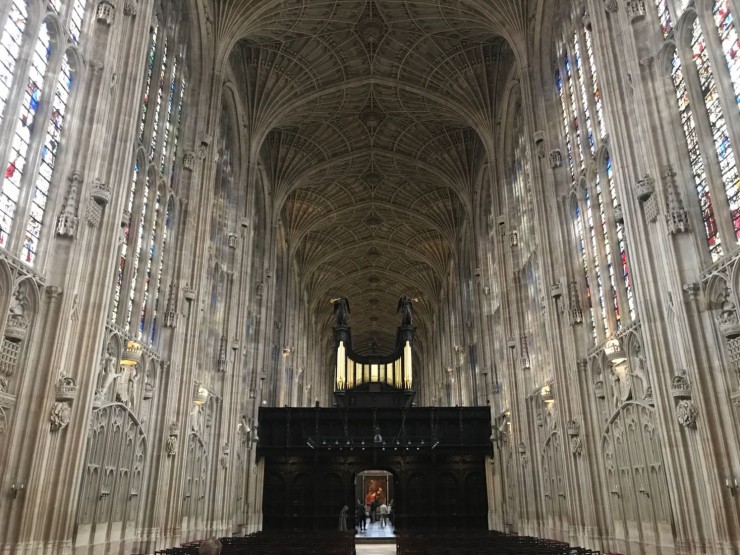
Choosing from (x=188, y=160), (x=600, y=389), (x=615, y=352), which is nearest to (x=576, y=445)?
(x=600, y=389)

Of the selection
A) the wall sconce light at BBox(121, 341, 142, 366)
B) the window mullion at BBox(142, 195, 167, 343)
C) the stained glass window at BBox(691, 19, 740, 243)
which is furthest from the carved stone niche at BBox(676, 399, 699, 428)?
the window mullion at BBox(142, 195, 167, 343)

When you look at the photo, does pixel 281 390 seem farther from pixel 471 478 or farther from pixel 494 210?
pixel 494 210

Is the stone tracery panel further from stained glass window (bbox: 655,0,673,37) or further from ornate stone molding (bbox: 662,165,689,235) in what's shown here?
stained glass window (bbox: 655,0,673,37)

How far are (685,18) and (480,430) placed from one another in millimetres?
25854

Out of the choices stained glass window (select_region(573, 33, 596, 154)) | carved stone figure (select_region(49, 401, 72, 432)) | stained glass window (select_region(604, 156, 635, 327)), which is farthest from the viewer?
stained glass window (select_region(573, 33, 596, 154))

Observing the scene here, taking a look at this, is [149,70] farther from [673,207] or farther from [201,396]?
[673,207]

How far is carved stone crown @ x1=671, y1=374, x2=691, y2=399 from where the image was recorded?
1295 centimetres

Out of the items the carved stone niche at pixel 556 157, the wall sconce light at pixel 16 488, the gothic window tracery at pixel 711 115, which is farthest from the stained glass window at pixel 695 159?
the wall sconce light at pixel 16 488

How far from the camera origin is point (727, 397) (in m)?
12.2

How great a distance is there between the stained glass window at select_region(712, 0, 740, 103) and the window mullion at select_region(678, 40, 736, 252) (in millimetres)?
1088

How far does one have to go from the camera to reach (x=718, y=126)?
43.5ft

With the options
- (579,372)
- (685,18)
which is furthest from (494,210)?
(685,18)

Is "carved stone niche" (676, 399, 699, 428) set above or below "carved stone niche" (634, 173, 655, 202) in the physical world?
below

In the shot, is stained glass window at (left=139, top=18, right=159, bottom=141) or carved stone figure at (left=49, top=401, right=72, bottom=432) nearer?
carved stone figure at (left=49, top=401, right=72, bottom=432)
